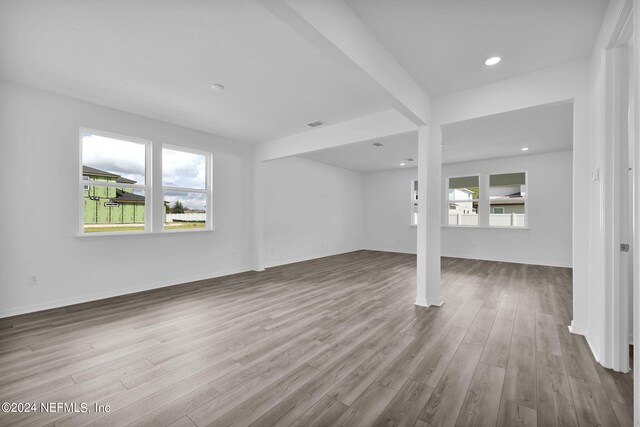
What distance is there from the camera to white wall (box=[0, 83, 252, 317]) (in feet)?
10.5

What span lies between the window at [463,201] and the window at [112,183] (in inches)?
299

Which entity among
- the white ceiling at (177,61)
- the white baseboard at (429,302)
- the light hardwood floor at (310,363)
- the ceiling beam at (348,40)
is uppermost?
the white ceiling at (177,61)

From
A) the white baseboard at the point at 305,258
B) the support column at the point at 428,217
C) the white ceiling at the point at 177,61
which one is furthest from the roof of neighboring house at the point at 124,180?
the support column at the point at 428,217

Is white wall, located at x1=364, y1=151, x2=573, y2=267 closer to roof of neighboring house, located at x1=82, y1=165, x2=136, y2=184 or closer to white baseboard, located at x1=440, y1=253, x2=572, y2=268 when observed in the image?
white baseboard, located at x1=440, y1=253, x2=572, y2=268

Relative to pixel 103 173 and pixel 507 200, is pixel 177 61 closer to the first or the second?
pixel 103 173

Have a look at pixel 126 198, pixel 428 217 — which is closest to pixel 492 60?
pixel 428 217

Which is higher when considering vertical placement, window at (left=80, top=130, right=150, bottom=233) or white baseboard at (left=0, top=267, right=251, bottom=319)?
window at (left=80, top=130, right=150, bottom=233)

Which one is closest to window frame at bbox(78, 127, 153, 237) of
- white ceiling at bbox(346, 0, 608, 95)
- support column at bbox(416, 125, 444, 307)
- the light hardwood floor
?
the light hardwood floor

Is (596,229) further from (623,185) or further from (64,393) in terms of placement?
(64,393)

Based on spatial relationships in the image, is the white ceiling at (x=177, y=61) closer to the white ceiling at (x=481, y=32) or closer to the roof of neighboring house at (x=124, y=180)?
the white ceiling at (x=481, y=32)

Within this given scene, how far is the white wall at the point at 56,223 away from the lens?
3201 millimetres

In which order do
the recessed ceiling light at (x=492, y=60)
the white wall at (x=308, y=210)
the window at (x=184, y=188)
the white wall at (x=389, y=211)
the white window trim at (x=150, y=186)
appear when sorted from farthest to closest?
the white wall at (x=389, y=211), the white wall at (x=308, y=210), the window at (x=184, y=188), the white window trim at (x=150, y=186), the recessed ceiling light at (x=492, y=60)

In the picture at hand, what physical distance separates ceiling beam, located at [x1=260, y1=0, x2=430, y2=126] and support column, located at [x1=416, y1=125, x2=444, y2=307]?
2.20 ft

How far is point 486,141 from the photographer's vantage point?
5469 millimetres
